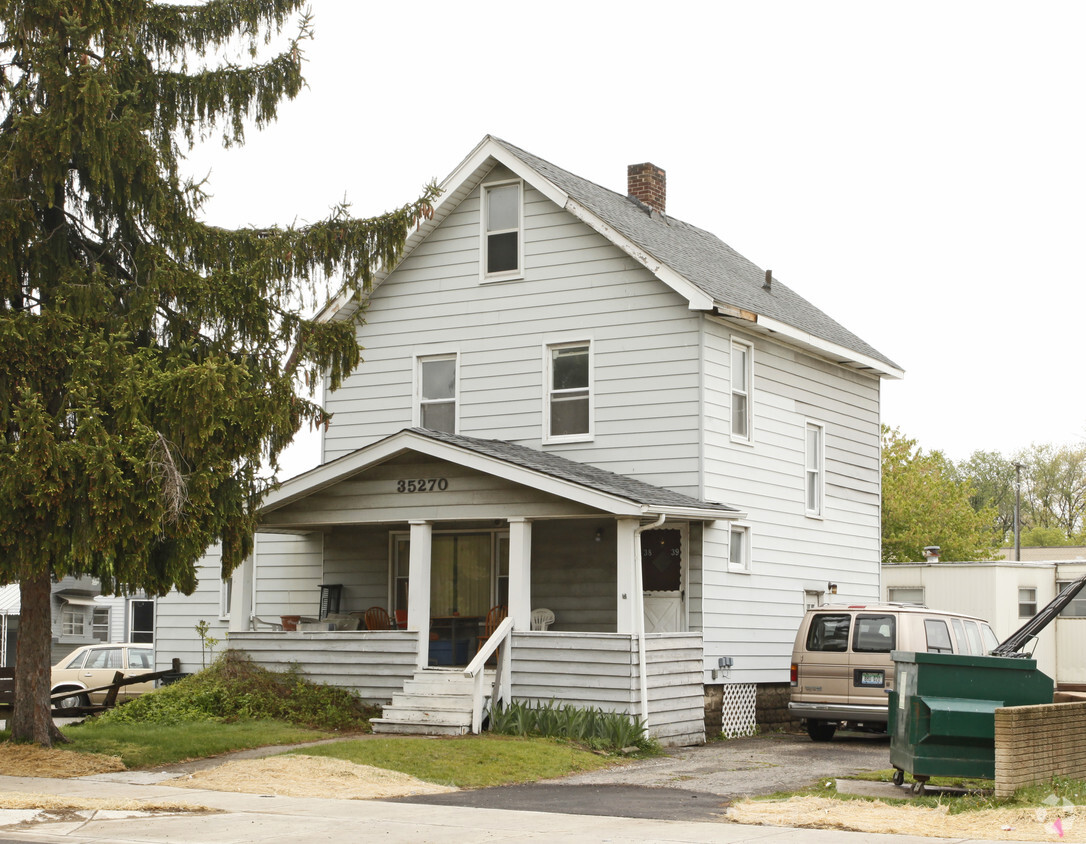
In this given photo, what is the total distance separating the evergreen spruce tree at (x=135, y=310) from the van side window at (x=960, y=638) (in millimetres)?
9331

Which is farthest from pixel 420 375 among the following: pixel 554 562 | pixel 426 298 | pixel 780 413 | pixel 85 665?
pixel 85 665

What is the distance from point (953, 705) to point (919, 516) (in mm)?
37461

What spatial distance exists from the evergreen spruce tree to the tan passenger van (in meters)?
7.77

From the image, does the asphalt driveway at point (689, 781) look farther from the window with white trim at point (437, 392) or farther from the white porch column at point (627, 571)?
the window with white trim at point (437, 392)

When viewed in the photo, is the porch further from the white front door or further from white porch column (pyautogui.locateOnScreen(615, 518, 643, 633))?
the white front door

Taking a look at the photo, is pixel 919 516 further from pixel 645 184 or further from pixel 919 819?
pixel 919 819

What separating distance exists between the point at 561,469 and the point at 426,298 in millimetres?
5458

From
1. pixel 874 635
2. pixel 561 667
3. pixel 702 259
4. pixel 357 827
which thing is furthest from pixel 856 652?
pixel 357 827

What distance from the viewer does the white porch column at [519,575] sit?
59.5ft

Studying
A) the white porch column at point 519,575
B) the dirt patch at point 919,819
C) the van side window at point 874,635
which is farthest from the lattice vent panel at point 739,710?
the dirt patch at point 919,819

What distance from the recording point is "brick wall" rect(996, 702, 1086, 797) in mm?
11648

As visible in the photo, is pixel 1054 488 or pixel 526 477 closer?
pixel 526 477

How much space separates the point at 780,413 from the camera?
22297mm

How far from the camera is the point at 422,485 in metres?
19.0
